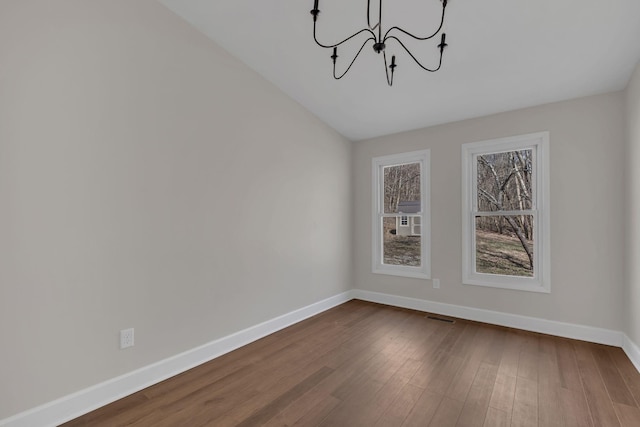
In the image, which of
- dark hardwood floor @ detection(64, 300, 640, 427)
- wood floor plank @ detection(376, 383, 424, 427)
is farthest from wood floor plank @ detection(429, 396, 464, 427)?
wood floor plank @ detection(376, 383, 424, 427)

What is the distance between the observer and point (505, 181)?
11.3 feet

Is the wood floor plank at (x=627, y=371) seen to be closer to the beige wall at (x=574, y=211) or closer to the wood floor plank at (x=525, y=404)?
the beige wall at (x=574, y=211)

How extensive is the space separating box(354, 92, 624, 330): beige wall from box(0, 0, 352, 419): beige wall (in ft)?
7.23

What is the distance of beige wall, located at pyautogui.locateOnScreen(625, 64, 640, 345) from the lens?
2.43 m

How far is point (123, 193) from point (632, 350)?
4248mm

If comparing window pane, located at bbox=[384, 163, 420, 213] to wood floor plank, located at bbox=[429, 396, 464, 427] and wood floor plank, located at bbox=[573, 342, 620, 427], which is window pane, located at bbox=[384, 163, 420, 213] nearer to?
wood floor plank, located at bbox=[573, 342, 620, 427]

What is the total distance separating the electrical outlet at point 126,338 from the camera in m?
2.08

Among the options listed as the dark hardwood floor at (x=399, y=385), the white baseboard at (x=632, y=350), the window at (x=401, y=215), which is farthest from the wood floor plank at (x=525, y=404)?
the window at (x=401, y=215)

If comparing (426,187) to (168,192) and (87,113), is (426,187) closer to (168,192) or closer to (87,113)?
(168,192)

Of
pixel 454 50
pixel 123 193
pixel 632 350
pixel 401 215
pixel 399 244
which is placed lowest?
pixel 632 350

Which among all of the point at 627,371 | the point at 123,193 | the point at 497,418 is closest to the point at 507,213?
the point at 627,371

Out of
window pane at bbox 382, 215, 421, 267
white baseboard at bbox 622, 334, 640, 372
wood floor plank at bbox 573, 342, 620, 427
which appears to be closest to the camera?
wood floor plank at bbox 573, 342, 620, 427

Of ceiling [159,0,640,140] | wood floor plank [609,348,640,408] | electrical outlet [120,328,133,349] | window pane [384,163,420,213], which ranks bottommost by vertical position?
wood floor plank [609,348,640,408]

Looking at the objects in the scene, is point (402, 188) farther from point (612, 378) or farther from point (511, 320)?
point (612, 378)
